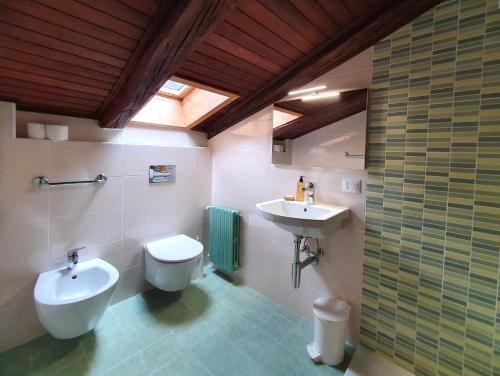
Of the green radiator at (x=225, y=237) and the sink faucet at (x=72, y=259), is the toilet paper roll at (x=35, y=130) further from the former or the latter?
the green radiator at (x=225, y=237)

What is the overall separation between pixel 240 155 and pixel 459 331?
197 centimetres

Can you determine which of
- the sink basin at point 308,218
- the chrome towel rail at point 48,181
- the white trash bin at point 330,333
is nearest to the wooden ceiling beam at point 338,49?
the sink basin at point 308,218

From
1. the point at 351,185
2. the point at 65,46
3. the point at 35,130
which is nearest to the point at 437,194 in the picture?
the point at 351,185

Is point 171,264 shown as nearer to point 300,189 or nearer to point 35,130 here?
point 300,189

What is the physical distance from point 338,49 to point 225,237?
185cm

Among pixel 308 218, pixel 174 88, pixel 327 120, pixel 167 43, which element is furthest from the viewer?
pixel 174 88

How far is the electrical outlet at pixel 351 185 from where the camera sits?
5.46 feet

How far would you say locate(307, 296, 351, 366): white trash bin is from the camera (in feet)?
5.20

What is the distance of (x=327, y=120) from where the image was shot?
1815 millimetres

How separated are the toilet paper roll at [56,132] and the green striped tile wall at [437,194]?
2.08 metres

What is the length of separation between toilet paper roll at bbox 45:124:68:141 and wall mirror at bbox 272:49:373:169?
5.09 feet

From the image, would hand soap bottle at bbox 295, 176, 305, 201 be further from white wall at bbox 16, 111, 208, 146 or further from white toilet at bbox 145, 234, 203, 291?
white wall at bbox 16, 111, 208, 146

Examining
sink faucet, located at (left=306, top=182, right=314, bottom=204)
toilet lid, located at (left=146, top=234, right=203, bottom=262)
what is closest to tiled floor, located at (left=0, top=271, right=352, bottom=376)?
toilet lid, located at (left=146, top=234, right=203, bottom=262)

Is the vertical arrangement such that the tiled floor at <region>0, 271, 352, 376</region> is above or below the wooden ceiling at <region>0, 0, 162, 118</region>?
below
